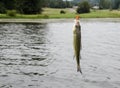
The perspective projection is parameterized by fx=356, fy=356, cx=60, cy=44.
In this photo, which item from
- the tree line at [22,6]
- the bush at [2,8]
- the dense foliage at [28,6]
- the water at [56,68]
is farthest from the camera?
the dense foliage at [28,6]

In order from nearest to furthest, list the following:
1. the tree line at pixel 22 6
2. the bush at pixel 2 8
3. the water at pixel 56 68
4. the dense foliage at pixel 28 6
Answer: the water at pixel 56 68, the bush at pixel 2 8, the tree line at pixel 22 6, the dense foliage at pixel 28 6

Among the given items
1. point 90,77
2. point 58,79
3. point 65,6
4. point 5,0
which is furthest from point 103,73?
point 65,6

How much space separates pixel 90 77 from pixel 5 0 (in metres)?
97.2

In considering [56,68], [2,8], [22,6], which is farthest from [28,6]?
[56,68]

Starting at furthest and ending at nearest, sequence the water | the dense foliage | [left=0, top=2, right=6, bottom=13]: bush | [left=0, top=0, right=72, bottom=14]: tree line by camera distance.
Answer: the dense foliage
[left=0, top=0, right=72, bottom=14]: tree line
[left=0, top=2, right=6, bottom=13]: bush
the water

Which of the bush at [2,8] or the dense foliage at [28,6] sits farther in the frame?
the dense foliage at [28,6]

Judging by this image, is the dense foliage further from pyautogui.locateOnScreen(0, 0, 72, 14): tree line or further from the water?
the water

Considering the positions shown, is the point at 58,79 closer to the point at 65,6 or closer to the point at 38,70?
the point at 38,70

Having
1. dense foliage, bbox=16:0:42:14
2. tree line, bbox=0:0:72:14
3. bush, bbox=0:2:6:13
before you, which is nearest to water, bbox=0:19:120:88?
bush, bbox=0:2:6:13

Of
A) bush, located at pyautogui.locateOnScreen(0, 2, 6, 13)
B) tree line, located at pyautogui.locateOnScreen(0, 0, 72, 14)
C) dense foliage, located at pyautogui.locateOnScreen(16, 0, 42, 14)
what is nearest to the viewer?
bush, located at pyautogui.locateOnScreen(0, 2, 6, 13)

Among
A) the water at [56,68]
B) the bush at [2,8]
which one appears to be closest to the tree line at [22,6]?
the bush at [2,8]

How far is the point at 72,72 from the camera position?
70.7ft

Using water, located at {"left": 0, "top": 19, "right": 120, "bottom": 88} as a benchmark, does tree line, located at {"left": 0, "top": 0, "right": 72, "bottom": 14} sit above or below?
below

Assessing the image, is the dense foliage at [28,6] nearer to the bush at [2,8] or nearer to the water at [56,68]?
the bush at [2,8]
